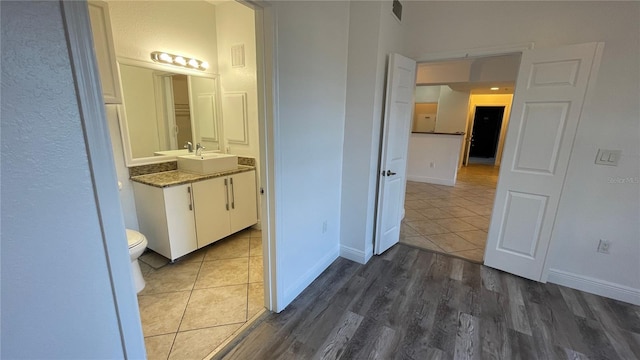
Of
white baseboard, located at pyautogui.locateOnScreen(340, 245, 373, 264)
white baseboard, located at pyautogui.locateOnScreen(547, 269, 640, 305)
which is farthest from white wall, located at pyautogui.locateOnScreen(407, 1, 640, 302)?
white baseboard, located at pyautogui.locateOnScreen(340, 245, 373, 264)

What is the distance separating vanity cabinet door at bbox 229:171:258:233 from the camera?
286 centimetres

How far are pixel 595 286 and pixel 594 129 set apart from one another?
50.8 inches

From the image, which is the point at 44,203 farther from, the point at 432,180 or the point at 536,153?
the point at 432,180

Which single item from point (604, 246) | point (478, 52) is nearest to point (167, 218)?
point (478, 52)

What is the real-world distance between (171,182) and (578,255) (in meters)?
3.51

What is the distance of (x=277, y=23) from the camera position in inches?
59.7

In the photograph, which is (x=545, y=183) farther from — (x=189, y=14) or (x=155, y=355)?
(x=189, y=14)

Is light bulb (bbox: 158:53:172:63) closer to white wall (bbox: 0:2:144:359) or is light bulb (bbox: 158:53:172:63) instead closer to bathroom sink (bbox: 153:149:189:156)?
bathroom sink (bbox: 153:149:189:156)

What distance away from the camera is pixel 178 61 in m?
2.62

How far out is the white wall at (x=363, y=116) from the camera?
2162 mm

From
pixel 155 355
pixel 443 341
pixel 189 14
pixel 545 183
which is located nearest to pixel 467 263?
pixel 545 183

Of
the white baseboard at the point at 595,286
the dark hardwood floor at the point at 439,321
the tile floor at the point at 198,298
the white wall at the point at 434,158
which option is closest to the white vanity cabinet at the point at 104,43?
the tile floor at the point at 198,298

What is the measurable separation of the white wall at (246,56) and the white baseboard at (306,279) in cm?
127

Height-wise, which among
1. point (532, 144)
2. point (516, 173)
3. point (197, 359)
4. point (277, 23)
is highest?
point (277, 23)
